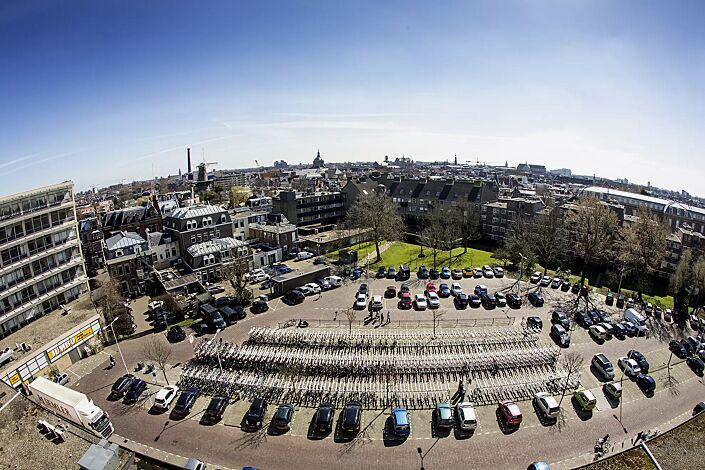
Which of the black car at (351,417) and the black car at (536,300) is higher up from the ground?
the black car at (536,300)

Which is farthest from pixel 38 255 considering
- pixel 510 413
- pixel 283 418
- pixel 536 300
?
pixel 536 300

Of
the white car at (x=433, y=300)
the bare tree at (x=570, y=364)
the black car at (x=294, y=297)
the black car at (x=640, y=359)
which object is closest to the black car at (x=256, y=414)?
the black car at (x=294, y=297)

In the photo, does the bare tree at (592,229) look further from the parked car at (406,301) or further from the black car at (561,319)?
the parked car at (406,301)

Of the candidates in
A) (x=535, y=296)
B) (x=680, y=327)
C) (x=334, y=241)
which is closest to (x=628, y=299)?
(x=680, y=327)

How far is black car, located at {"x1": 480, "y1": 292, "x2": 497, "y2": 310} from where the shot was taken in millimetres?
45031

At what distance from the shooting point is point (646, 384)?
29719 mm

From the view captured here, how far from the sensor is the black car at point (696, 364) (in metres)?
32.5

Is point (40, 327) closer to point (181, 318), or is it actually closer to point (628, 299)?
point (181, 318)

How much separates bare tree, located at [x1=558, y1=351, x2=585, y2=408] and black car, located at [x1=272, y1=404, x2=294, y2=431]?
65.1ft

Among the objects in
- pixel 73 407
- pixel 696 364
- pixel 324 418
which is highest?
pixel 696 364

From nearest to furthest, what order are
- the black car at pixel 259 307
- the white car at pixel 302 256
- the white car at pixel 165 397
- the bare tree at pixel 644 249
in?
the white car at pixel 165 397, the black car at pixel 259 307, the bare tree at pixel 644 249, the white car at pixel 302 256

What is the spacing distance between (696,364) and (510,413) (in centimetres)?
2058

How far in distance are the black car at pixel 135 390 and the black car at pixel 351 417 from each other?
16.2m

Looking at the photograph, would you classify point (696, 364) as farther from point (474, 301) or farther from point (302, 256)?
point (302, 256)
